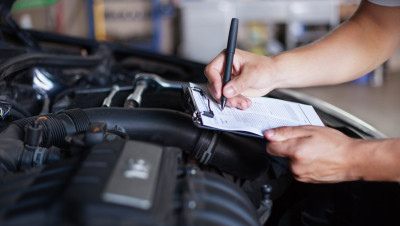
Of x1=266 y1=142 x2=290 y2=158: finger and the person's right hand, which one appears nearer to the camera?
x1=266 y1=142 x2=290 y2=158: finger

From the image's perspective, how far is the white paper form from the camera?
0.75 meters

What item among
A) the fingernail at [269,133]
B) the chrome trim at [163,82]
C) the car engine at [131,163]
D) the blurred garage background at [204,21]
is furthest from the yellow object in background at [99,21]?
the fingernail at [269,133]

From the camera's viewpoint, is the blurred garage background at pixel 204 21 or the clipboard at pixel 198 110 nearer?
the clipboard at pixel 198 110

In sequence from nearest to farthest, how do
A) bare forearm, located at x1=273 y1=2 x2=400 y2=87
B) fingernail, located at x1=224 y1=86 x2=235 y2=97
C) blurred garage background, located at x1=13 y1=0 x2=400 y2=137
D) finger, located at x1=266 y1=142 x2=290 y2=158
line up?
finger, located at x1=266 y1=142 x2=290 y2=158, fingernail, located at x1=224 y1=86 x2=235 y2=97, bare forearm, located at x1=273 y1=2 x2=400 y2=87, blurred garage background, located at x1=13 y1=0 x2=400 y2=137

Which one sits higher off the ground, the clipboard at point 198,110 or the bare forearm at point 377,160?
the clipboard at point 198,110

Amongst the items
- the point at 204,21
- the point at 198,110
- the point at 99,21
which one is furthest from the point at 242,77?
the point at 99,21

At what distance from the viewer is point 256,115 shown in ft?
2.78

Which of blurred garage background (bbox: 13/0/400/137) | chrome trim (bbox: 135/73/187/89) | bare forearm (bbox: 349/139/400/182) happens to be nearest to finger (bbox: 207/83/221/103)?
chrome trim (bbox: 135/73/187/89)

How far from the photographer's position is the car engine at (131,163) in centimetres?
45

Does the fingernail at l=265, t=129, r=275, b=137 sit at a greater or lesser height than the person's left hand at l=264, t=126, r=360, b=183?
greater

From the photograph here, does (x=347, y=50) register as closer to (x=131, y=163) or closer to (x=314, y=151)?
(x=314, y=151)

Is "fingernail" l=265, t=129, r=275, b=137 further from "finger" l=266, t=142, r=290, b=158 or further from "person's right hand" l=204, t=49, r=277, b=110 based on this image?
"person's right hand" l=204, t=49, r=277, b=110

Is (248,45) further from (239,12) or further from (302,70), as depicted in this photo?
(302,70)

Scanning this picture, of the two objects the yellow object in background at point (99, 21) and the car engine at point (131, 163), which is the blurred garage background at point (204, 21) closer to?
the yellow object in background at point (99, 21)
